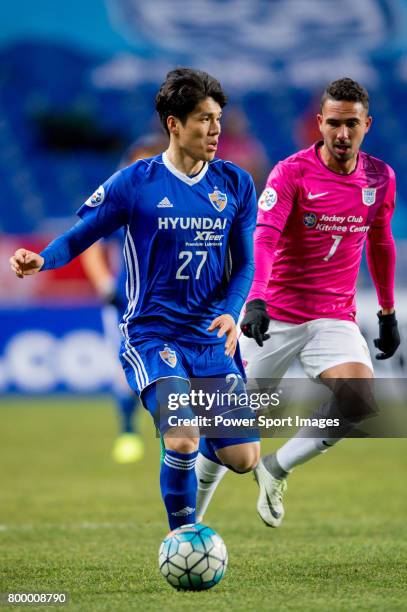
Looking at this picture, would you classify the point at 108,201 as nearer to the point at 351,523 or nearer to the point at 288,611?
the point at 288,611

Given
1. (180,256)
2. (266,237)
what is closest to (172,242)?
(180,256)

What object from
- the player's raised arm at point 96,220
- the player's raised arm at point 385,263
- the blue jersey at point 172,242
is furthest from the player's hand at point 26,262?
the player's raised arm at point 385,263

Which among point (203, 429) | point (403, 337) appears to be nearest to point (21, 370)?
point (403, 337)

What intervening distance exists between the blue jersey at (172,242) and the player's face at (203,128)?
0.19m

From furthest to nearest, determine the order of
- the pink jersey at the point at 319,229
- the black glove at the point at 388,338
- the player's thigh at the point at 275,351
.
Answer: the black glove at the point at 388,338
the player's thigh at the point at 275,351
the pink jersey at the point at 319,229

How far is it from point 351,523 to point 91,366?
8.75 meters

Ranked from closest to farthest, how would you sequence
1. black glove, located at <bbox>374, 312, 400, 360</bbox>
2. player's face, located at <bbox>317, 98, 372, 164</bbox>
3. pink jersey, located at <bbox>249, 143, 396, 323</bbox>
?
player's face, located at <bbox>317, 98, 372, 164</bbox>, pink jersey, located at <bbox>249, 143, 396, 323</bbox>, black glove, located at <bbox>374, 312, 400, 360</bbox>

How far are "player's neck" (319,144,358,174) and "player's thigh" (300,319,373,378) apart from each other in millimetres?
826

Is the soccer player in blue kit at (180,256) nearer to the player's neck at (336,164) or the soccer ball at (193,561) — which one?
the soccer ball at (193,561)

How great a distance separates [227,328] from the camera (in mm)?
4871

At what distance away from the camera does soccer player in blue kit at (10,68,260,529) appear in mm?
4980

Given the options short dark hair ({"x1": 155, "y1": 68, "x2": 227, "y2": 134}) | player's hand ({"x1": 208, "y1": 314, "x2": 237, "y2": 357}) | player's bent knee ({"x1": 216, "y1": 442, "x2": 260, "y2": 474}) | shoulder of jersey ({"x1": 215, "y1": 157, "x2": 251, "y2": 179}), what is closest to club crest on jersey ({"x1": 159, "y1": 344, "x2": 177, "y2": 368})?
player's hand ({"x1": 208, "y1": 314, "x2": 237, "y2": 357})

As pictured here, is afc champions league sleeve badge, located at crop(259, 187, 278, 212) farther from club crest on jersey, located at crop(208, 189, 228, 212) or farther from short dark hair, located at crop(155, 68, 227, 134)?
short dark hair, located at crop(155, 68, 227, 134)

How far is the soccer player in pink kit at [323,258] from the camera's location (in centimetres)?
582
